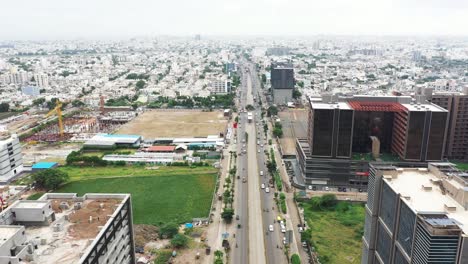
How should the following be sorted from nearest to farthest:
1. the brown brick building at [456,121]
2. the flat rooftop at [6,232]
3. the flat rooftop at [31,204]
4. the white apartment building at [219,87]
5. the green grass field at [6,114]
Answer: the flat rooftop at [6,232] < the flat rooftop at [31,204] < the brown brick building at [456,121] < the green grass field at [6,114] < the white apartment building at [219,87]

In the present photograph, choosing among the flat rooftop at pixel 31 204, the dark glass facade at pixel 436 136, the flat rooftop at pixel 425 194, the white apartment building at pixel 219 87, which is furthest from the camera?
the white apartment building at pixel 219 87

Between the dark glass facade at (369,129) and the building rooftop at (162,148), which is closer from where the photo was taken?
the dark glass facade at (369,129)

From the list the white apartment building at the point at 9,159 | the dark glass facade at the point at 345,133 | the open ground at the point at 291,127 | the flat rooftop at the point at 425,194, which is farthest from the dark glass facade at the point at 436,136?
the white apartment building at the point at 9,159

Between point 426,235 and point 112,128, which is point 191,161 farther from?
point 426,235

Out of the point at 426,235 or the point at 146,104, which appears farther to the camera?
the point at 146,104

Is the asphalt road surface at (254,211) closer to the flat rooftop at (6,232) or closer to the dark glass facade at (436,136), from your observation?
the dark glass facade at (436,136)

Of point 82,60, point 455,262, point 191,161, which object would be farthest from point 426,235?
point 82,60

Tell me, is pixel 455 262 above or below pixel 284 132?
above

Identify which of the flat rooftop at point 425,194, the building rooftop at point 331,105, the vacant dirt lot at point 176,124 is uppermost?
the building rooftop at point 331,105
